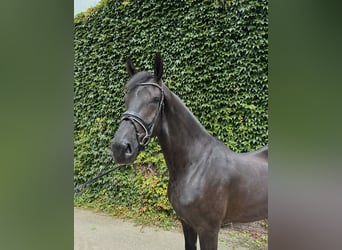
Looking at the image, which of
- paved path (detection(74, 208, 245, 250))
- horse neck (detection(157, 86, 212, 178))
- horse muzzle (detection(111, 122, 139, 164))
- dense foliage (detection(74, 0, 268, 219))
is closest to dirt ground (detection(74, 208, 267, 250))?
paved path (detection(74, 208, 245, 250))

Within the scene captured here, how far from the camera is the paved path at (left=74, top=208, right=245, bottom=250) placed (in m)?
2.90

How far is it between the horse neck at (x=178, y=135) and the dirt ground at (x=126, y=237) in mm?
1675

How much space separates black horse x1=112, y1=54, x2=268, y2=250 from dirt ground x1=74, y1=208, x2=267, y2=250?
1288 mm

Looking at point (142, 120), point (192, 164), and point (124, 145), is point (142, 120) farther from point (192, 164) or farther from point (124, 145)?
point (192, 164)

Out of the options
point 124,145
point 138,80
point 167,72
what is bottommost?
point 124,145

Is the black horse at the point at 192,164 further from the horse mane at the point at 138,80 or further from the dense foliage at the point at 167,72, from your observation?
the dense foliage at the point at 167,72

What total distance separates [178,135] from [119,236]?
215cm

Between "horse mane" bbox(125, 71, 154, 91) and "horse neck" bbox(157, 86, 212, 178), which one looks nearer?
"horse mane" bbox(125, 71, 154, 91)

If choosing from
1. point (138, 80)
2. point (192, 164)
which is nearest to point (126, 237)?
point (192, 164)

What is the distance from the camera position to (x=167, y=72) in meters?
3.23

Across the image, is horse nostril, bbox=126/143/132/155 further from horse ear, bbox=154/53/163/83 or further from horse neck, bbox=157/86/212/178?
horse ear, bbox=154/53/163/83

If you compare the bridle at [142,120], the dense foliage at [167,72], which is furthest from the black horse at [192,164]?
the dense foliage at [167,72]
